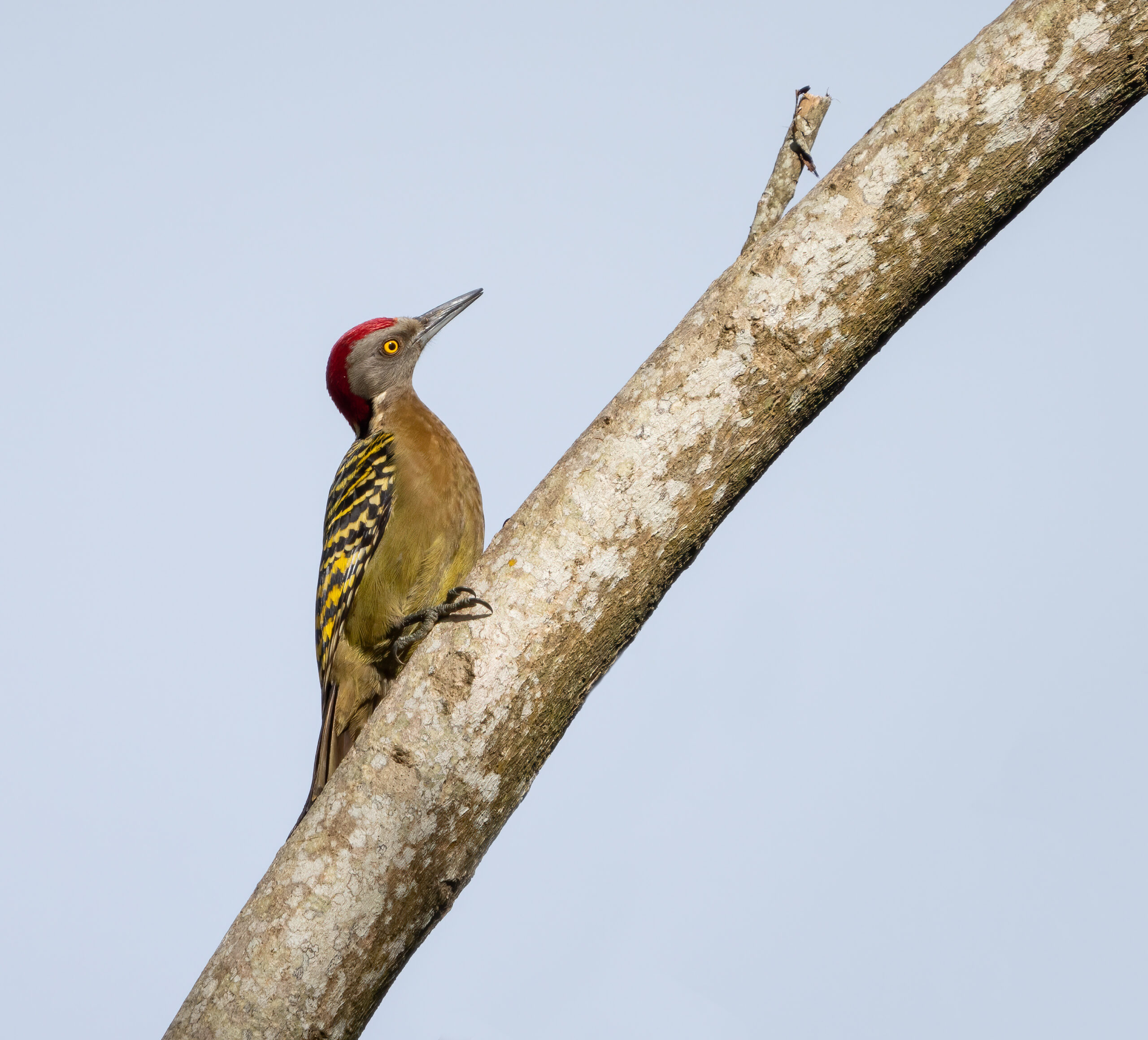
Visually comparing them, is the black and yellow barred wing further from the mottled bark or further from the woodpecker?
the mottled bark

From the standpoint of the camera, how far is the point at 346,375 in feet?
21.7

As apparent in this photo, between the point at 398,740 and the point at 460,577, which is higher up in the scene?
the point at 460,577

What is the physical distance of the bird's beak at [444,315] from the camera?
22.1ft

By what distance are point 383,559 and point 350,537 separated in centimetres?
29

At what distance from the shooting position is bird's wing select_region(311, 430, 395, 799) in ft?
18.1

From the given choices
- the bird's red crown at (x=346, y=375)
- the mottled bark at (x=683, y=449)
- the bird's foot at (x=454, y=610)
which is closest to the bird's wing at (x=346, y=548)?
the bird's red crown at (x=346, y=375)

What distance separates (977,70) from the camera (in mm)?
2947

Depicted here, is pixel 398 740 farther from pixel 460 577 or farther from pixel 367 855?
pixel 460 577

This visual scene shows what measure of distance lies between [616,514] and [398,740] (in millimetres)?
806

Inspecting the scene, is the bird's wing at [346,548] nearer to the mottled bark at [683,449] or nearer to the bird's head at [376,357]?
the bird's head at [376,357]

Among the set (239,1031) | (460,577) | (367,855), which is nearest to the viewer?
(239,1031)

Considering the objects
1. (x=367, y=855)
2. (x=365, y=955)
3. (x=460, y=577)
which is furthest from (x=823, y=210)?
(x=460, y=577)

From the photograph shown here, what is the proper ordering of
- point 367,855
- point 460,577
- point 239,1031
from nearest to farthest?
point 239,1031
point 367,855
point 460,577

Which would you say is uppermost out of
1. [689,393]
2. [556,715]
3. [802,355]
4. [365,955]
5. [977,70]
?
[977,70]
